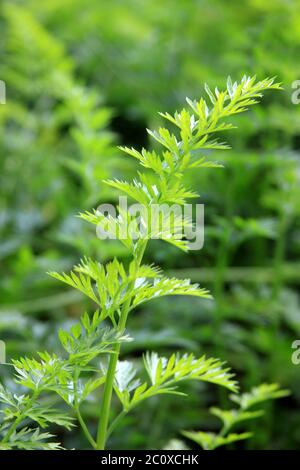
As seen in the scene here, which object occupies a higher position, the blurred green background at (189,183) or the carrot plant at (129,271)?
the blurred green background at (189,183)

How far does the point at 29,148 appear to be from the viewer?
2180 mm

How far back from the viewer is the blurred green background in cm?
164

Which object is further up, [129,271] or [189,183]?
[189,183]

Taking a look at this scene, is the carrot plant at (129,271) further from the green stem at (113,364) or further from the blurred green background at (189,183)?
the blurred green background at (189,183)

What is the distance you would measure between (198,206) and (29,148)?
0.73 m

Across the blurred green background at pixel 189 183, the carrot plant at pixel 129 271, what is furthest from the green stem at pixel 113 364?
the blurred green background at pixel 189 183

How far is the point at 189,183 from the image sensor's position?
1635 mm

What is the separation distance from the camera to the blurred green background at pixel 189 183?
1643 millimetres

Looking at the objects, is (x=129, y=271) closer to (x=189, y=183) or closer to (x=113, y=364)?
(x=113, y=364)

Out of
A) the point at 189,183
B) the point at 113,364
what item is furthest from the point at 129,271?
the point at 189,183

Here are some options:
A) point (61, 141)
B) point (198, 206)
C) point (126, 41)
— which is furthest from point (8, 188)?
point (126, 41)

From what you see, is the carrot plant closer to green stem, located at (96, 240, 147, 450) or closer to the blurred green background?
green stem, located at (96, 240, 147, 450)

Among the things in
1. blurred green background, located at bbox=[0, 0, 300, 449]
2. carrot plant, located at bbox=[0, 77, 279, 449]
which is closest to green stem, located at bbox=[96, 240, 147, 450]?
carrot plant, located at bbox=[0, 77, 279, 449]
